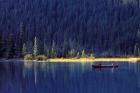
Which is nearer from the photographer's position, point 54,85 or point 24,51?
point 54,85

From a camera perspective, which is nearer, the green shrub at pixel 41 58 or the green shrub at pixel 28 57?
the green shrub at pixel 41 58

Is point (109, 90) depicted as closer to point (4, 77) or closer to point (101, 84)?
point (101, 84)

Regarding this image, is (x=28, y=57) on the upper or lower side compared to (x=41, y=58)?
upper

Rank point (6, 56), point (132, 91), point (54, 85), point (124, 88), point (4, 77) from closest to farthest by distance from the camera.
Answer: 1. point (132, 91)
2. point (124, 88)
3. point (54, 85)
4. point (4, 77)
5. point (6, 56)

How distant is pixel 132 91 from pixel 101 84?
10033 mm

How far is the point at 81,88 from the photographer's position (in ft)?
203

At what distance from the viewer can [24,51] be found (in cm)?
15388

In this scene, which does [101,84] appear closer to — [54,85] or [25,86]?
[54,85]

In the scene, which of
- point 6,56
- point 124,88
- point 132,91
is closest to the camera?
point 132,91

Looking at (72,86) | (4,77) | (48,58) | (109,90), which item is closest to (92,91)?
(109,90)

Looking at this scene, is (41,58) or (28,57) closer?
(41,58)

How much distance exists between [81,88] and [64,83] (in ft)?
23.6

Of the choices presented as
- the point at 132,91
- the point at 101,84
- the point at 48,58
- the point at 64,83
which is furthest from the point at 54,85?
the point at 48,58

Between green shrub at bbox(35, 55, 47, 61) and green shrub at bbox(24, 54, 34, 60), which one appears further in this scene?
green shrub at bbox(24, 54, 34, 60)
